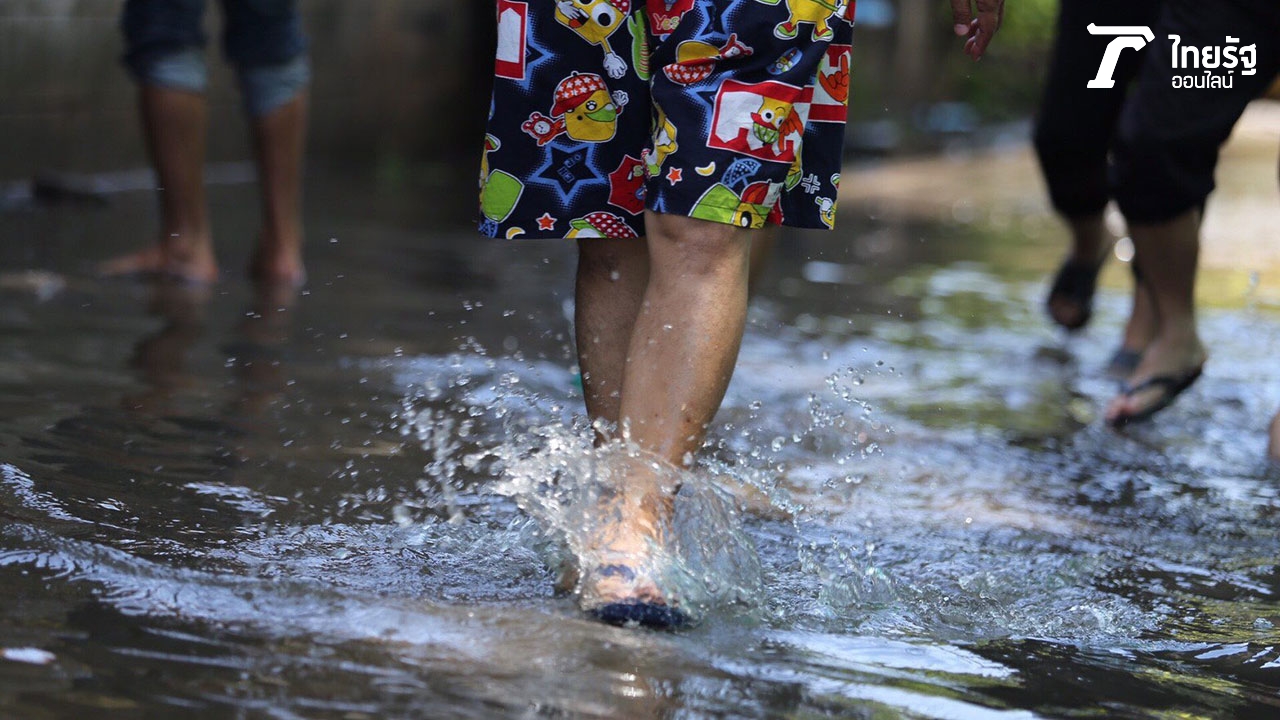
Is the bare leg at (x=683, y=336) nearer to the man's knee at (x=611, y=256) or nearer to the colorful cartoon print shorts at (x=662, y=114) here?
the colorful cartoon print shorts at (x=662, y=114)

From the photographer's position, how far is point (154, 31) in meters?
3.90

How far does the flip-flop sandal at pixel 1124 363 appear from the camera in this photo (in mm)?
3760

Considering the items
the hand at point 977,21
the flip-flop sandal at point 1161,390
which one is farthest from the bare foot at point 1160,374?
the hand at point 977,21

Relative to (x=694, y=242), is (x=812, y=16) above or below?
above

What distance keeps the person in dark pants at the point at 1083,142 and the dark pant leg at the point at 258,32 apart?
192 centimetres

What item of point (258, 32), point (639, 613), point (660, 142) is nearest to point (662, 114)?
point (660, 142)

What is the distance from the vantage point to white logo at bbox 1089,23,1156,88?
343 cm

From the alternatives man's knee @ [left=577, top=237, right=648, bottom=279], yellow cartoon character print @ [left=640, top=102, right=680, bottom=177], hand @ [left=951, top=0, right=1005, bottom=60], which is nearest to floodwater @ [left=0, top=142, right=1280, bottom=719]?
man's knee @ [left=577, top=237, right=648, bottom=279]

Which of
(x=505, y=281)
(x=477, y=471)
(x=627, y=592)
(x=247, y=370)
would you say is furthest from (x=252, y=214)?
(x=627, y=592)

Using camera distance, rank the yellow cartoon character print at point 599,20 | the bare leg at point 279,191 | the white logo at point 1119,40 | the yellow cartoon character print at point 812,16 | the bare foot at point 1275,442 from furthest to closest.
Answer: the bare leg at point 279,191
the white logo at point 1119,40
the bare foot at point 1275,442
the yellow cartoon character print at point 599,20
the yellow cartoon character print at point 812,16

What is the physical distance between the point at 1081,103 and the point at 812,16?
72.5 inches

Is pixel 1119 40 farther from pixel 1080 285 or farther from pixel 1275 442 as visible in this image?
pixel 1275 442

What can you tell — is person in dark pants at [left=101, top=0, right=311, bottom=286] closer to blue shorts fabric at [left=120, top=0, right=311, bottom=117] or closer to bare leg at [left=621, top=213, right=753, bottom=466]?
blue shorts fabric at [left=120, top=0, right=311, bottom=117]

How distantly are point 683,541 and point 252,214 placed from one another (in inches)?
142
